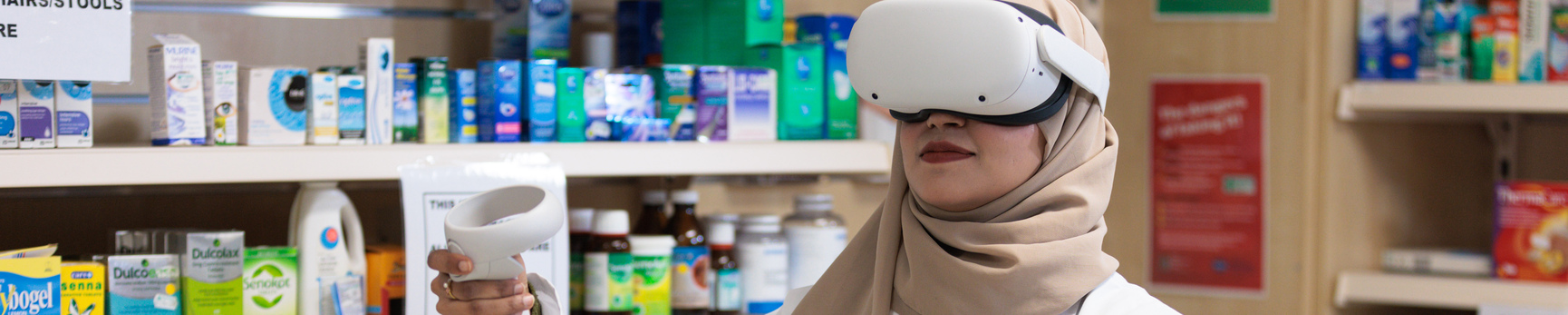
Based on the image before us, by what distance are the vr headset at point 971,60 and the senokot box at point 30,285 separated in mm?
1053

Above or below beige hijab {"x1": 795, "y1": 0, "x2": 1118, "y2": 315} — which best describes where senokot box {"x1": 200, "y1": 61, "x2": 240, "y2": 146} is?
above

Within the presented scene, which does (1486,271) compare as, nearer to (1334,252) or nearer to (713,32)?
(1334,252)

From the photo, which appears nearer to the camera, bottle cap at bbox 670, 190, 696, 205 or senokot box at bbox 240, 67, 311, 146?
senokot box at bbox 240, 67, 311, 146

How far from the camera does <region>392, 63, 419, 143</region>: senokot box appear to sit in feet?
5.23

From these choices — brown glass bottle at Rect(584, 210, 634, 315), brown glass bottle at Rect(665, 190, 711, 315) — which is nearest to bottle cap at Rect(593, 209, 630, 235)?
brown glass bottle at Rect(584, 210, 634, 315)

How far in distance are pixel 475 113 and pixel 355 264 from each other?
0.27 meters

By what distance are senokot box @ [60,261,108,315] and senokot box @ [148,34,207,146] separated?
0.58 feet

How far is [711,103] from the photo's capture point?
178cm

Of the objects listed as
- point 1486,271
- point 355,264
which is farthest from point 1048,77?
point 1486,271

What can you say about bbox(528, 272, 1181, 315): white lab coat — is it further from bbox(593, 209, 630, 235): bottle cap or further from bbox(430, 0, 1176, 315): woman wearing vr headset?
bbox(593, 209, 630, 235): bottle cap

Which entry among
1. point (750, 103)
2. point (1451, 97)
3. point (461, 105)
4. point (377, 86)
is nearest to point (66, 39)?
point (377, 86)

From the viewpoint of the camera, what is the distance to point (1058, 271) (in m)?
1.01

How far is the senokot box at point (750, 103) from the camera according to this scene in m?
1.79

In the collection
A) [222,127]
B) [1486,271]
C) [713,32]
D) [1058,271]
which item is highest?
[713,32]
